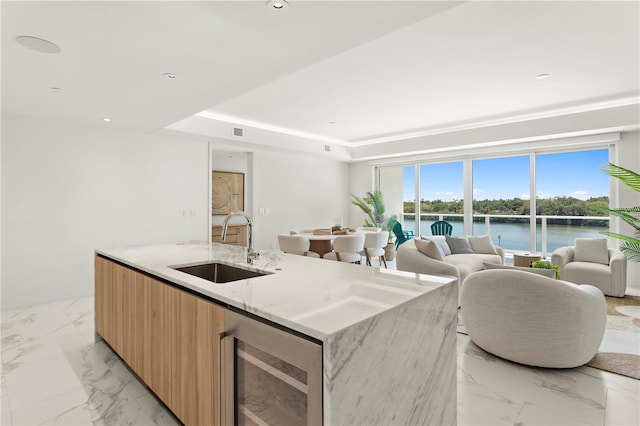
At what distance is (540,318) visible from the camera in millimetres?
2408

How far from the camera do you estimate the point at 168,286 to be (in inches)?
70.6

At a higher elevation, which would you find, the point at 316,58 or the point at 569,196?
the point at 316,58

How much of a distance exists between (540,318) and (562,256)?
9.68ft

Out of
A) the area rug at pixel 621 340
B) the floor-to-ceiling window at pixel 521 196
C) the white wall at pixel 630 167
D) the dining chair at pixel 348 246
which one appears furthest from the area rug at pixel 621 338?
the dining chair at pixel 348 246

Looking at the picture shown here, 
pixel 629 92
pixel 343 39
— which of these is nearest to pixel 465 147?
pixel 629 92

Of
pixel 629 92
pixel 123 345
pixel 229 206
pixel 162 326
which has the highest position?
pixel 629 92

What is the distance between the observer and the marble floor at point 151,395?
1938mm

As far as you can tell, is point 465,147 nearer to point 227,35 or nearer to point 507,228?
point 507,228

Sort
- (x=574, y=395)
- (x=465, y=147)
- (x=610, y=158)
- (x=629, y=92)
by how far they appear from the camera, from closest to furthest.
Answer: (x=574, y=395)
(x=629, y=92)
(x=610, y=158)
(x=465, y=147)

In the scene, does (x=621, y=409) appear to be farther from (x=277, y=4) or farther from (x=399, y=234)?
(x=399, y=234)

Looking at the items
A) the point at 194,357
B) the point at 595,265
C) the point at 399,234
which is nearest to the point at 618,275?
the point at 595,265

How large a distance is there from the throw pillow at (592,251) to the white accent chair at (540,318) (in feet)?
9.21

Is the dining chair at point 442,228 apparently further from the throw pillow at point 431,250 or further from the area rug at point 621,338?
the area rug at point 621,338

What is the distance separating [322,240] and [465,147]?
326cm
